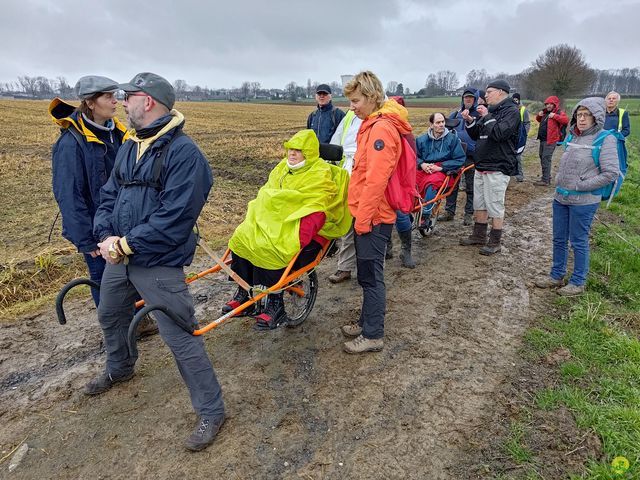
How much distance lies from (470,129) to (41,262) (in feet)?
21.3

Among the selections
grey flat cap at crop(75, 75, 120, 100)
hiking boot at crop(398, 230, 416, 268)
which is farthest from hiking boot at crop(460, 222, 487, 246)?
grey flat cap at crop(75, 75, 120, 100)

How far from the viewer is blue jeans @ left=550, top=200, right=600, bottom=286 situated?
496 centimetres

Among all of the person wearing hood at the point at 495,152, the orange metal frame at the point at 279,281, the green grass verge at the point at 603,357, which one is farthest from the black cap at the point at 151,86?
the person wearing hood at the point at 495,152

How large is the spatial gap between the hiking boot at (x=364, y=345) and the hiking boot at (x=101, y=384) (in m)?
2.03

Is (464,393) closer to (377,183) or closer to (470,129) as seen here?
(377,183)

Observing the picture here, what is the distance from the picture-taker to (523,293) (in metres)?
5.32

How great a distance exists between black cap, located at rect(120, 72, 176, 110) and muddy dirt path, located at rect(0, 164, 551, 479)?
2.37 meters

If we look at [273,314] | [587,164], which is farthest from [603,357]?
[273,314]

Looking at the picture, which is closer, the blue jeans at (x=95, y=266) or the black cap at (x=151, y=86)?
the black cap at (x=151, y=86)

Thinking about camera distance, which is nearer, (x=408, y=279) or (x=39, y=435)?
(x=39, y=435)

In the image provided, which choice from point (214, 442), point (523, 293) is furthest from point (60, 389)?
point (523, 293)

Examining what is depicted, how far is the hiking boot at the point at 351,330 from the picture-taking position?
442 cm

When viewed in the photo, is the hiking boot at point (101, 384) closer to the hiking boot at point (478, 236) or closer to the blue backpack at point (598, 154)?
the blue backpack at point (598, 154)

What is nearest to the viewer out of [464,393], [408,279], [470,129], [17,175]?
[464,393]
